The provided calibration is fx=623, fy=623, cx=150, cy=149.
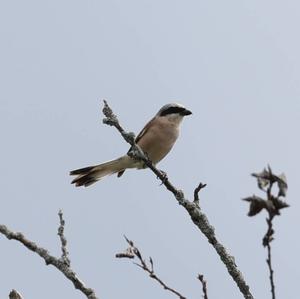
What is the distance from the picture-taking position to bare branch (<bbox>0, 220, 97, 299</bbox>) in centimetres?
277

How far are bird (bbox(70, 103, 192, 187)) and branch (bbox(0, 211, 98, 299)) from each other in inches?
171

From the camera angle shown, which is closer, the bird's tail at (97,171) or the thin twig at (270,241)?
the thin twig at (270,241)

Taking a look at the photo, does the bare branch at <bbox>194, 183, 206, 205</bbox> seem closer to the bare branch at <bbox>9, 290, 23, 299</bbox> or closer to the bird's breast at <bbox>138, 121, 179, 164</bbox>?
the bare branch at <bbox>9, 290, 23, 299</bbox>

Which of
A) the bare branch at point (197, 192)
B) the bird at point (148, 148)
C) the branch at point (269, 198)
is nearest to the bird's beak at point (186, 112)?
the bird at point (148, 148)

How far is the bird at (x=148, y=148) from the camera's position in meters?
7.46

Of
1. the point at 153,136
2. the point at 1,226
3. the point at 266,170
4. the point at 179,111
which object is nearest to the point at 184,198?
the point at 1,226

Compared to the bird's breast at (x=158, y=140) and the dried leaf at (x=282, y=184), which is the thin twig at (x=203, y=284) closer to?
the dried leaf at (x=282, y=184)

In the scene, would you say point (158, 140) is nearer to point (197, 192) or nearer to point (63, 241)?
point (197, 192)

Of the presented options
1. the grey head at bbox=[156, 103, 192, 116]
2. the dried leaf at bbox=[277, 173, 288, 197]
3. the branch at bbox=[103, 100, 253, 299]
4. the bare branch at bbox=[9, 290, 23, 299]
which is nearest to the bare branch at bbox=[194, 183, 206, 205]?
the branch at bbox=[103, 100, 253, 299]

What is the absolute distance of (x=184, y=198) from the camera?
12.4 ft

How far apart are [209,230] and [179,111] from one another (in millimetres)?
4866

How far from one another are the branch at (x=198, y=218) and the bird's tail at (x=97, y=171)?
10.9 ft

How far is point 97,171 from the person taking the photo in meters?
7.62

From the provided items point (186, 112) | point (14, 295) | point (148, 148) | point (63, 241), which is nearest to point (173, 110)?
point (186, 112)
